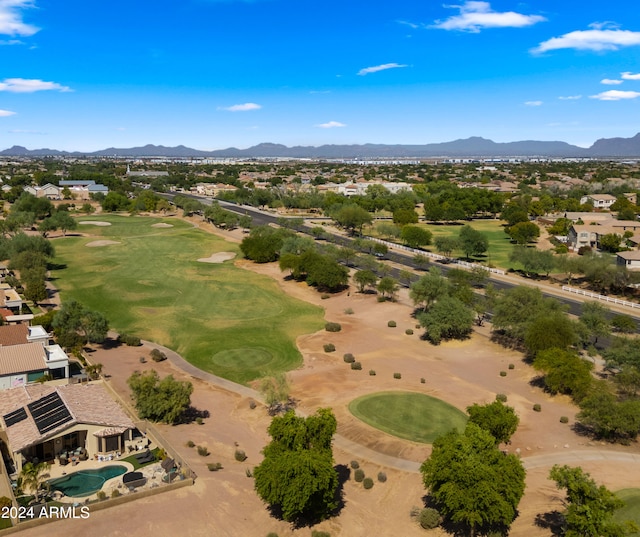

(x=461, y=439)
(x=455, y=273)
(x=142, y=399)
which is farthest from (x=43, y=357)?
(x=455, y=273)

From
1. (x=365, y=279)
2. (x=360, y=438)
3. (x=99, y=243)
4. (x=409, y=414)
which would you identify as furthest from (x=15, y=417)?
(x=99, y=243)

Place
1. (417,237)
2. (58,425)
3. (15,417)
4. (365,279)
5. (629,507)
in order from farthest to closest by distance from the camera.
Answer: (417,237) < (365,279) < (15,417) < (58,425) < (629,507)

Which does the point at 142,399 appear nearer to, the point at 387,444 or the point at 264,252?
the point at 387,444

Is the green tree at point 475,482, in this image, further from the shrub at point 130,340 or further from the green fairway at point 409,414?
the shrub at point 130,340

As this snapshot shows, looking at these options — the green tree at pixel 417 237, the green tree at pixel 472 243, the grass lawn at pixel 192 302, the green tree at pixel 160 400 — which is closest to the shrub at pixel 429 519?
the green tree at pixel 160 400

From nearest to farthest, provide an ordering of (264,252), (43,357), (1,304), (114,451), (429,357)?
(114,451), (43,357), (429,357), (1,304), (264,252)

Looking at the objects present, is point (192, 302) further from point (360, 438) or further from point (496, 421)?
point (496, 421)
